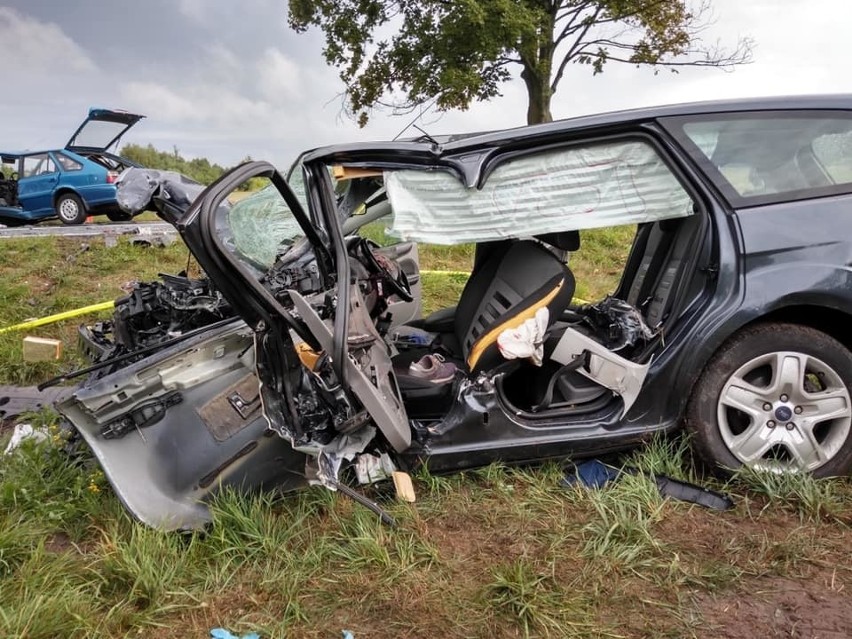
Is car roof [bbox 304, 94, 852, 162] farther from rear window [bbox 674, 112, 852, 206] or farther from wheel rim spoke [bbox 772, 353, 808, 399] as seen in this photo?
wheel rim spoke [bbox 772, 353, 808, 399]

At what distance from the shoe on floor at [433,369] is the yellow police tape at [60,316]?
341 cm

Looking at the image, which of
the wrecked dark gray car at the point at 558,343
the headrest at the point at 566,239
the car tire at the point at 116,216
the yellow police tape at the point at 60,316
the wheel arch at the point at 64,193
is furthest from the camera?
the car tire at the point at 116,216

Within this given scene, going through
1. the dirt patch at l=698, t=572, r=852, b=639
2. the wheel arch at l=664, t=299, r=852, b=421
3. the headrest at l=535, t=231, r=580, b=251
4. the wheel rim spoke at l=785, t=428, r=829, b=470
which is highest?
the headrest at l=535, t=231, r=580, b=251

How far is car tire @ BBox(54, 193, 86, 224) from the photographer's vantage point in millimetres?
12258

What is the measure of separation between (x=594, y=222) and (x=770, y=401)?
1018mm

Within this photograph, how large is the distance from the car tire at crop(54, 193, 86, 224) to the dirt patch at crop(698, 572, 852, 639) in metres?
13.1

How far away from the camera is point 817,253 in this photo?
8.21 ft

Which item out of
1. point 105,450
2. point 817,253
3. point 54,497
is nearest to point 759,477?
point 817,253

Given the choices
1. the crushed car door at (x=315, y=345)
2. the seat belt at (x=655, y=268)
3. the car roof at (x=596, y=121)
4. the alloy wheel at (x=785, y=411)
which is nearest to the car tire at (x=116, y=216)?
the crushed car door at (x=315, y=345)

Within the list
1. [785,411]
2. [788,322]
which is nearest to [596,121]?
[788,322]

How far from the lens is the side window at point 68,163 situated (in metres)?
12.0

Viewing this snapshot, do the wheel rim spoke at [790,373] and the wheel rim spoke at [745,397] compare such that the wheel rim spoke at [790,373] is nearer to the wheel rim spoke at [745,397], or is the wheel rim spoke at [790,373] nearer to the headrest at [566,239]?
the wheel rim spoke at [745,397]

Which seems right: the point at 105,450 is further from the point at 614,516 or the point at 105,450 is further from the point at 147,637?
the point at 614,516

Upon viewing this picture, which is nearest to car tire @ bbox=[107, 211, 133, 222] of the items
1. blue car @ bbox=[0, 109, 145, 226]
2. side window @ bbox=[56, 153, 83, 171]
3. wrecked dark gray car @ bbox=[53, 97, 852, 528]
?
blue car @ bbox=[0, 109, 145, 226]
